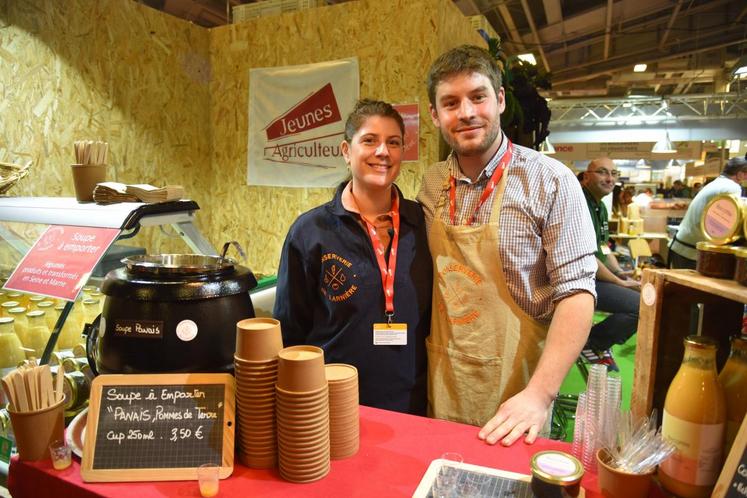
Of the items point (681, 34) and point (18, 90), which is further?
point (681, 34)

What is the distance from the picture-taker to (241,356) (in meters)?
1.16

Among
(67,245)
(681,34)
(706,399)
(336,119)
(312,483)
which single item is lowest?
(312,483)

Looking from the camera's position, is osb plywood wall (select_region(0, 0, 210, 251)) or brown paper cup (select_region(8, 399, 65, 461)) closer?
brown paper cup (select_region(8, 399, 65, 461))

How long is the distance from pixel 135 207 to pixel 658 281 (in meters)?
1.61

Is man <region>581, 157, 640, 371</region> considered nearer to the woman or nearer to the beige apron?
the beige apron

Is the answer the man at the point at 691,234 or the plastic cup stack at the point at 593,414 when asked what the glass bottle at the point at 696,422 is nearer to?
the plastic cup stack at the point at 593,414

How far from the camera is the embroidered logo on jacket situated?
1.88 metres

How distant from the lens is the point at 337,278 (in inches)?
74.2

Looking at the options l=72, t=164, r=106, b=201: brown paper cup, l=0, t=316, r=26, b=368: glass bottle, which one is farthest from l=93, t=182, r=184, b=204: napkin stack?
l=0, t=316, r=26, b=368: glass bottle

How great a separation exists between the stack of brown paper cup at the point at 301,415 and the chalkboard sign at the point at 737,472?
0.75 m

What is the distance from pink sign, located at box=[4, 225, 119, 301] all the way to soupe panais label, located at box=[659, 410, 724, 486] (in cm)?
156

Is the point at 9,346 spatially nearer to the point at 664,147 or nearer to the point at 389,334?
the point at 389,334

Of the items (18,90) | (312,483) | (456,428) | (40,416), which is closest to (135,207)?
(40,416)

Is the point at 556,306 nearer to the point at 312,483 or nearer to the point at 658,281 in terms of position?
the point at 658,281
